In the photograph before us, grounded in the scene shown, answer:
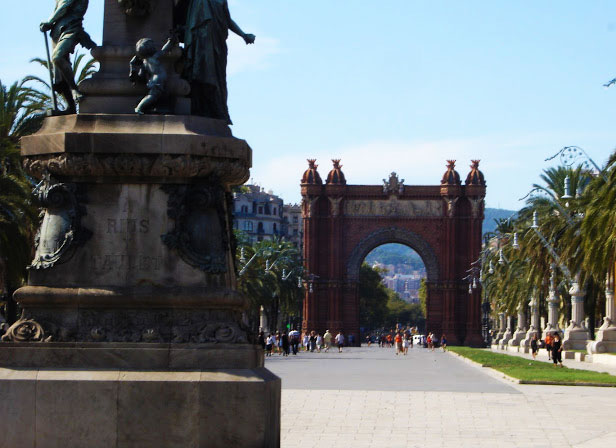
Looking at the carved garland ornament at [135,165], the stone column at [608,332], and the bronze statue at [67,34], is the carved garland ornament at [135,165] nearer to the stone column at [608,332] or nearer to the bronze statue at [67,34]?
the bronze statue at [67,34]

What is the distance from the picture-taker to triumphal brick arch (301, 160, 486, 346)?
334 feet


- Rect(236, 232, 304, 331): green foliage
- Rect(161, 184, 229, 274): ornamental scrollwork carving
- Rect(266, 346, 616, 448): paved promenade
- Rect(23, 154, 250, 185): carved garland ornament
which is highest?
Rect(236, 232, 304, 331): green foliage

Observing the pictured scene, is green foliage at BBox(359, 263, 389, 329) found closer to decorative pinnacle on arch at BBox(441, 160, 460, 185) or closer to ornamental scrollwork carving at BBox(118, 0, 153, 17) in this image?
decorative pinnacle on arch at BBox(441, 160, 460, 185)

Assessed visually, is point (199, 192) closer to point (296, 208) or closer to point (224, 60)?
point (224, 60)

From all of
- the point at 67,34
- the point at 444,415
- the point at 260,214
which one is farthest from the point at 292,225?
the point at 67,34

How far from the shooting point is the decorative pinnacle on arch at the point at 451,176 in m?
103

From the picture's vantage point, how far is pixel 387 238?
102562 mm

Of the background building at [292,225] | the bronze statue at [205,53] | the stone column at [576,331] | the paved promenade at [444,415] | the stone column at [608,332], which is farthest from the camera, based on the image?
the background building at [292,225]

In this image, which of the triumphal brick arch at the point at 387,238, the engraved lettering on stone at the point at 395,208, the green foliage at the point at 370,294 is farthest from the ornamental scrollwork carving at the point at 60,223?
the green foliage at the point at 370,294

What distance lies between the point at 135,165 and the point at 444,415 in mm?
9826

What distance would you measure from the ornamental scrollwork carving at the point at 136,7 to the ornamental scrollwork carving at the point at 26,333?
9.79ft

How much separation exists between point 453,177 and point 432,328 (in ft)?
42.5

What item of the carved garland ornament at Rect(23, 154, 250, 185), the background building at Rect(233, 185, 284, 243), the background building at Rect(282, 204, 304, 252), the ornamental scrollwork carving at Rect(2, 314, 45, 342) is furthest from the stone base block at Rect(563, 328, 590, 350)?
the background building at Rect(282, 204, 304, 252)

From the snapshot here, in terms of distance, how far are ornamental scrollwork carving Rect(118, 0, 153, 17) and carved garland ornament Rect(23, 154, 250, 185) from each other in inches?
60.7
